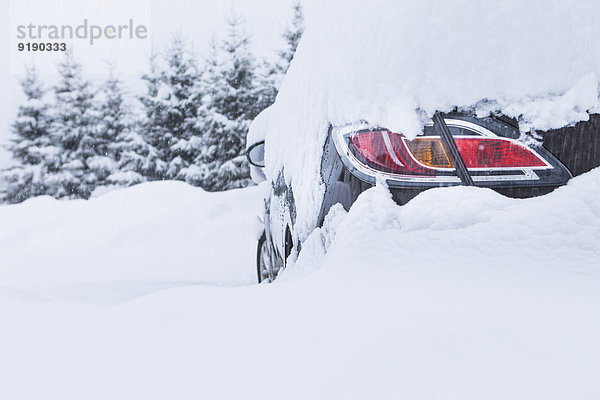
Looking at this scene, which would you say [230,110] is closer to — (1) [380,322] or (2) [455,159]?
(2) [455,159]

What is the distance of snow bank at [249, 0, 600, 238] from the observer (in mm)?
1278

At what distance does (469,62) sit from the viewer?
1327mm

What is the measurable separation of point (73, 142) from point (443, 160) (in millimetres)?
22764

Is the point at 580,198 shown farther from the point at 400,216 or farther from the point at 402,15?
the point at 402,15

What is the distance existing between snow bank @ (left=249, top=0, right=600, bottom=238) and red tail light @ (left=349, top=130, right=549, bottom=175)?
54 mm

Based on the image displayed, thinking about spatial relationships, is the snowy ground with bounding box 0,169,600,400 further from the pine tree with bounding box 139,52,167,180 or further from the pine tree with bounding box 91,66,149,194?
the pine tree with bounding box 91,66,149,194

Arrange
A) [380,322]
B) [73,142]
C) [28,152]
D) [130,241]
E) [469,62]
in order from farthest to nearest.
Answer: [73,142]
[28,152]
[130,241]
[469,62]
[380,322]

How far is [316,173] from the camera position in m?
1.72

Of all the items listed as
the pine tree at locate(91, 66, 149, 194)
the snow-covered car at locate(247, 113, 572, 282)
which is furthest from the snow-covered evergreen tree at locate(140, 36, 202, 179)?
the snow-covered car at locate(247, 113, 572, 282)

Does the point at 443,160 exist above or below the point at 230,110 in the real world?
below

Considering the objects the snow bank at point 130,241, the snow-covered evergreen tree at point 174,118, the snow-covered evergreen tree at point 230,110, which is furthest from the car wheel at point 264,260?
the snow-covered evergreen tree at point 174,118

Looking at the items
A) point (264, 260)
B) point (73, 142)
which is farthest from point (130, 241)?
point (73, 142)

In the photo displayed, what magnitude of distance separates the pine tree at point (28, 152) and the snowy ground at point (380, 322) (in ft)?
72.7

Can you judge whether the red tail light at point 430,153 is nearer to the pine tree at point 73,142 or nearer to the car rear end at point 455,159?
the car rear end at point 455,159
